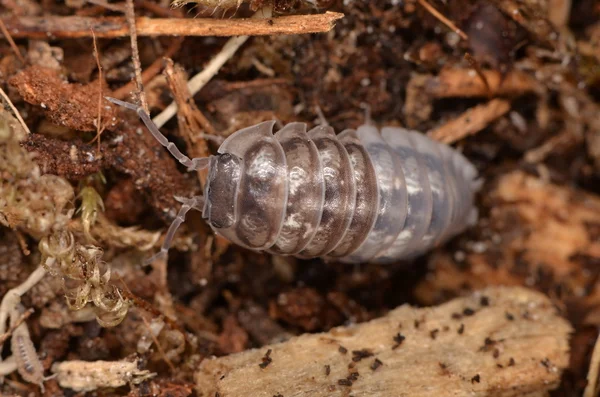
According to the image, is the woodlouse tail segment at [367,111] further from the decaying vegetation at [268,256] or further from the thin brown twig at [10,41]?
the thin brown twig at [10,41]

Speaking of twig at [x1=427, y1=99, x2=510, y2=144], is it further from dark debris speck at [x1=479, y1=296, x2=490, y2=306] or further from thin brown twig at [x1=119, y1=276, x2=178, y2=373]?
thin brown twig at [x1=119, y1=276, x2=178, y2=373]

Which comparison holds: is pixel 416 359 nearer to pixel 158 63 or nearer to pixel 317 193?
pixel 317 193

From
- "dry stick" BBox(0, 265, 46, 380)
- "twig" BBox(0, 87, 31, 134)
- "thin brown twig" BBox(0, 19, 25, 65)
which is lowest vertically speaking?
"dry stick" BBox(0, 265, 46, 380)

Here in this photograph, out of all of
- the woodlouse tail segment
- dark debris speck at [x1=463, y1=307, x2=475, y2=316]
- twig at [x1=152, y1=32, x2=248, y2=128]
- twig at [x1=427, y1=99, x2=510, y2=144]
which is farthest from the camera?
twig at [x1=427, y1=99, x2=510, y2=144]

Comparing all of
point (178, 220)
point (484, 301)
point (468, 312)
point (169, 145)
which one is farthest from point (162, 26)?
point (484, 301)

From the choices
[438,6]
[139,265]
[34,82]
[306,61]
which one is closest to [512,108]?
[438,6]

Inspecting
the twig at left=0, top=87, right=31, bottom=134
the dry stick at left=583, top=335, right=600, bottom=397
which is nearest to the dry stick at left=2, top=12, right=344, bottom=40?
the twig at left=0, top=87, right=31, bottom=134
